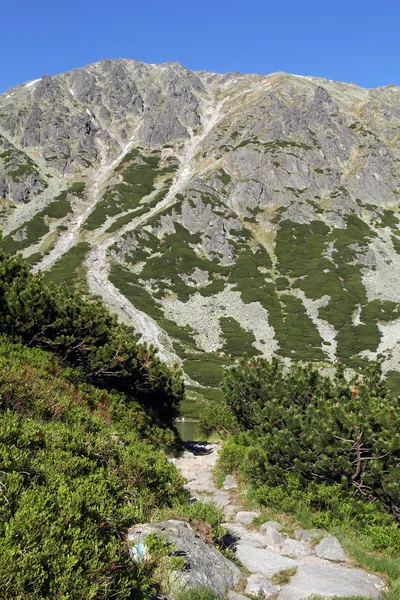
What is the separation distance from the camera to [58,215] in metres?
148

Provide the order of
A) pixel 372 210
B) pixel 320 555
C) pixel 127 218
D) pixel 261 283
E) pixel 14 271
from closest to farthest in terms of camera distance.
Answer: pixel 320 555, pixel 14 271, pixel 261 283, pixel 127 218, pixel 372 210

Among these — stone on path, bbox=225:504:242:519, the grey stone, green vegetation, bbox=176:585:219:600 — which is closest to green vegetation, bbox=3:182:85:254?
stone on path, bbox=225:504:242:519

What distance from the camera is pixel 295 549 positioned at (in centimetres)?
992

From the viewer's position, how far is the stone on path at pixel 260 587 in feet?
23.3

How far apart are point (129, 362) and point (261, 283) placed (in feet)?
317

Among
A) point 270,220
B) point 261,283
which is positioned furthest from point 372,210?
point 261,283

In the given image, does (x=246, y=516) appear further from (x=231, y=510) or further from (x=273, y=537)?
(x=273, y=537)

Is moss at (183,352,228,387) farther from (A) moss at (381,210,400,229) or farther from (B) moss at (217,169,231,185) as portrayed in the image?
(B) moss at (217,169,231,185)

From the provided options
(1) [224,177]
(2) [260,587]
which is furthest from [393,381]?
(1) [224,177]

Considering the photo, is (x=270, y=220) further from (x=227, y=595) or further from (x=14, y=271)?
(x=227, y=595)

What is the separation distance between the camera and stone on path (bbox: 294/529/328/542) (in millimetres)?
10531

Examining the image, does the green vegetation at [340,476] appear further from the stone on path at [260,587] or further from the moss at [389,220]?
the moss at [389,220]

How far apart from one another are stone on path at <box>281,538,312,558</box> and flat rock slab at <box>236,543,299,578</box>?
566mm

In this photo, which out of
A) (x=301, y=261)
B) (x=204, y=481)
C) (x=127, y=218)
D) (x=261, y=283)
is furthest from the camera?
(x=127, y=218)
